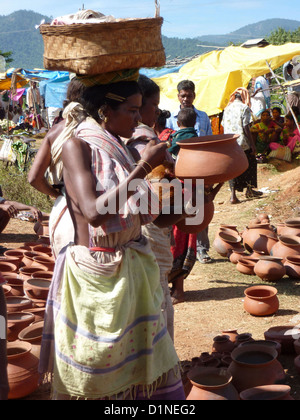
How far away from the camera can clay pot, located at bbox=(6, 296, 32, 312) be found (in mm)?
3945

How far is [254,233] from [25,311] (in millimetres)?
3260

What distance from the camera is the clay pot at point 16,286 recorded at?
460 cm

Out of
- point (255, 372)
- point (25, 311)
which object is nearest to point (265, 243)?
point (25, 311)

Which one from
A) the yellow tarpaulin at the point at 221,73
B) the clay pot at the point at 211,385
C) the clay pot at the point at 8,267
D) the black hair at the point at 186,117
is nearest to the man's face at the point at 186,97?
the black hair at the point at 186,117

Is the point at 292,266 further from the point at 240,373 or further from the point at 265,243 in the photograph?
the point at 240,373

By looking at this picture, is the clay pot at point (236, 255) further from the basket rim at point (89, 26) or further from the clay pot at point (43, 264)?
the basket rim at point (89, 26)

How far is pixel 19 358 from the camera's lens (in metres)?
3.21

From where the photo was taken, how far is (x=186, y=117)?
5.34 metres

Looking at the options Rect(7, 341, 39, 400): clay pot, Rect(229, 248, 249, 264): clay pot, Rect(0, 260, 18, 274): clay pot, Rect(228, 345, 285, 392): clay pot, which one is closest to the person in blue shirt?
Rect(229, 248, 249, 264): clay pot

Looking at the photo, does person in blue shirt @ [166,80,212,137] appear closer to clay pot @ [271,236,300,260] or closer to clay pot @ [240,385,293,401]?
clay pot @ [271,236,300,260]

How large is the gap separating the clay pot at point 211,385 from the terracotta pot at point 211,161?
40.7 inches

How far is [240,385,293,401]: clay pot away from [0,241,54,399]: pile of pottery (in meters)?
1.27

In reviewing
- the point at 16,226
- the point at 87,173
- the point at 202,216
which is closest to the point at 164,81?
the point at 16,226

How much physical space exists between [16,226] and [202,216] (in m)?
5.90
